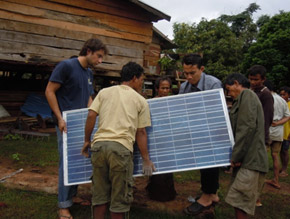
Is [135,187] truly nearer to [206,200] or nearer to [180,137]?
[206,200]

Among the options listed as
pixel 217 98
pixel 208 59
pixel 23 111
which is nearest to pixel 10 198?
pixel 217 98

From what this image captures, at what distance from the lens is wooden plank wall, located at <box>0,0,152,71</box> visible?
30.8 ft

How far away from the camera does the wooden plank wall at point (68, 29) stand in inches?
369

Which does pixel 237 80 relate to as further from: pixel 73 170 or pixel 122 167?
pixel 73 170

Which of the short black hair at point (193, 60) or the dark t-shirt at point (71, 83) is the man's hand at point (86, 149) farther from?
the short black hair at point (193, 60)

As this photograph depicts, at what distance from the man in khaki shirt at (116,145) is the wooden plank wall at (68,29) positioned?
25.8 ft

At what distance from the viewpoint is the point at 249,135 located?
9.30ft

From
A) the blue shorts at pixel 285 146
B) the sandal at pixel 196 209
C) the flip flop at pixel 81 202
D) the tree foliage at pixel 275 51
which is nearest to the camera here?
the sandal at pixel 196 209

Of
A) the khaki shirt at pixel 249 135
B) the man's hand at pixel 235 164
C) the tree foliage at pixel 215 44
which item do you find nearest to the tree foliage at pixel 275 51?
the tree foliage at pixel 215 44

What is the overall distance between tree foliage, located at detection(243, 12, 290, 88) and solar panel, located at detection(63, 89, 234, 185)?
2447cm

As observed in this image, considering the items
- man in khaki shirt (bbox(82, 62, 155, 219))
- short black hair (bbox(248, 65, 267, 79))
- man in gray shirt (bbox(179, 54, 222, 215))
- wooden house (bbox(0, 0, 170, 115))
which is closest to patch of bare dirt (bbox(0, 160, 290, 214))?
man in gray shirt (bbox(179, 54, 222, 215))

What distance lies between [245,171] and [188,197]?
6.06 feet

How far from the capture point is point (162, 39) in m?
16.9

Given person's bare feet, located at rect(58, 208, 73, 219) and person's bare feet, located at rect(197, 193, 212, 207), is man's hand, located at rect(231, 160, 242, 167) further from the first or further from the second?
person's bare feet, located at rect(58, 208, 73, 219)
